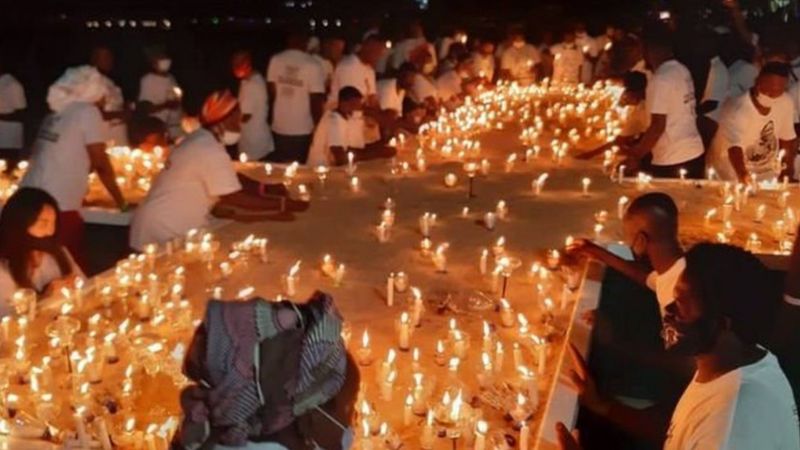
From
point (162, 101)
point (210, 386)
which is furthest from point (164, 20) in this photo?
point (210, 386)

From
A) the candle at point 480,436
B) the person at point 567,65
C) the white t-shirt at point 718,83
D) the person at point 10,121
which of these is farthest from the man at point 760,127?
the person at point 567,65

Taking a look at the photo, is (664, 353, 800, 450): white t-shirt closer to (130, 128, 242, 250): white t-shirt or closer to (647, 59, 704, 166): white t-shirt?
(130, 128, 242, 250): white t-shirt

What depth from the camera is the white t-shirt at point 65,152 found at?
6.63 meters

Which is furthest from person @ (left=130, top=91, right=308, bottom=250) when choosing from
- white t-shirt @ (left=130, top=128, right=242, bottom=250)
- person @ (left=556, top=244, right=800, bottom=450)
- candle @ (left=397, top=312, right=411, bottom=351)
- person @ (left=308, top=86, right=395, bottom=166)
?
person @ (left=556, top=244, right=800, bottom=450)

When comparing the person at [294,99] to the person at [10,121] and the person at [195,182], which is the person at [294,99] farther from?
the person at [195,182]

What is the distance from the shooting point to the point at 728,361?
2.92m

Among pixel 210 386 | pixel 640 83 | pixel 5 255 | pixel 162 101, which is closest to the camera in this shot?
pixel 210 386

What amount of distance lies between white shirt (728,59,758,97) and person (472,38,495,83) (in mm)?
4388

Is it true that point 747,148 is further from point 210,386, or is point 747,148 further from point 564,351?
point 210,386

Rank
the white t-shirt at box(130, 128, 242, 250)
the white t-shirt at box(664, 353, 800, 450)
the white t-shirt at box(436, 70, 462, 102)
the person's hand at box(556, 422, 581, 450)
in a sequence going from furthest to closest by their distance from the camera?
the white t-shirt at box(436, 70, 462, 102), the white t-shirt at box(130, 128, 242, 250), the person's hand at box(556, 422, 581, 450), the white t-shirt at box(664, 353, 800, 450)

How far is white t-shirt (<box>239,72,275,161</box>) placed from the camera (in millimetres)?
9719

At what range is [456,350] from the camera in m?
4.38

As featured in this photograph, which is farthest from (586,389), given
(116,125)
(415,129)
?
(116,125)

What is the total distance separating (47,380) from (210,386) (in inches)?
68.7
